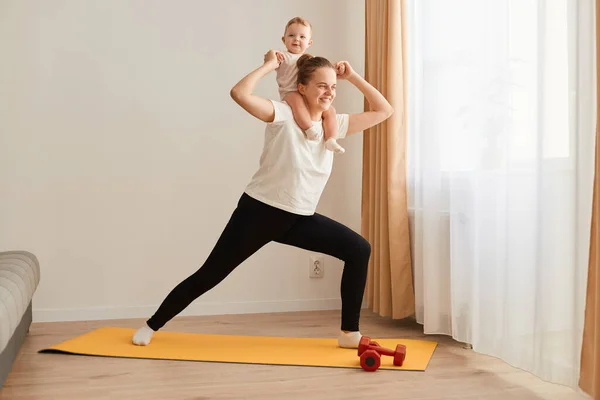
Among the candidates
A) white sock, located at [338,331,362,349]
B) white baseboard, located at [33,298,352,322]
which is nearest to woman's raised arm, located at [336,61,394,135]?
white sock, located at [338,331,362,349]

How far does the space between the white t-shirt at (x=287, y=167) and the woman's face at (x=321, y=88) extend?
10cm

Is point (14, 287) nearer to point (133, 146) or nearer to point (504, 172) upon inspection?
point (133, 146)

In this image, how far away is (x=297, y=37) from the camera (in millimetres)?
2832

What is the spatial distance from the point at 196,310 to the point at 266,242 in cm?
119

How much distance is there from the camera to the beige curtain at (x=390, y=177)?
11.5 ft

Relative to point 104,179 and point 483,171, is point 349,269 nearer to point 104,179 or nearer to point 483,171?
point 483,171

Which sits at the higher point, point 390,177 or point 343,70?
point 343,70

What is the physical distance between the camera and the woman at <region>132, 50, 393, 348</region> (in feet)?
9.09

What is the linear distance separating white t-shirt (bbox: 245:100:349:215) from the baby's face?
0.24 metres

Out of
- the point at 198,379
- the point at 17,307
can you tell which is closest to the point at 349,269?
the point at 198,379

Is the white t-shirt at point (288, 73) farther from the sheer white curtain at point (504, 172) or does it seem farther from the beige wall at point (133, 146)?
the beige wall at point (133, 146)

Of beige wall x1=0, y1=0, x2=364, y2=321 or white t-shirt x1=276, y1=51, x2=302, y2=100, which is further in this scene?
beige wall x1=0, y1=0, x2=364, y2=321

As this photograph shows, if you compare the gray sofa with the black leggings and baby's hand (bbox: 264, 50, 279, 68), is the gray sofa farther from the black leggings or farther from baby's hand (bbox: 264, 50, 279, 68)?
baby's hand (bbox: 264, 50, 279, 68)

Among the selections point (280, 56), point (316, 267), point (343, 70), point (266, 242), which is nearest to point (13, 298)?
point (266, 242)
